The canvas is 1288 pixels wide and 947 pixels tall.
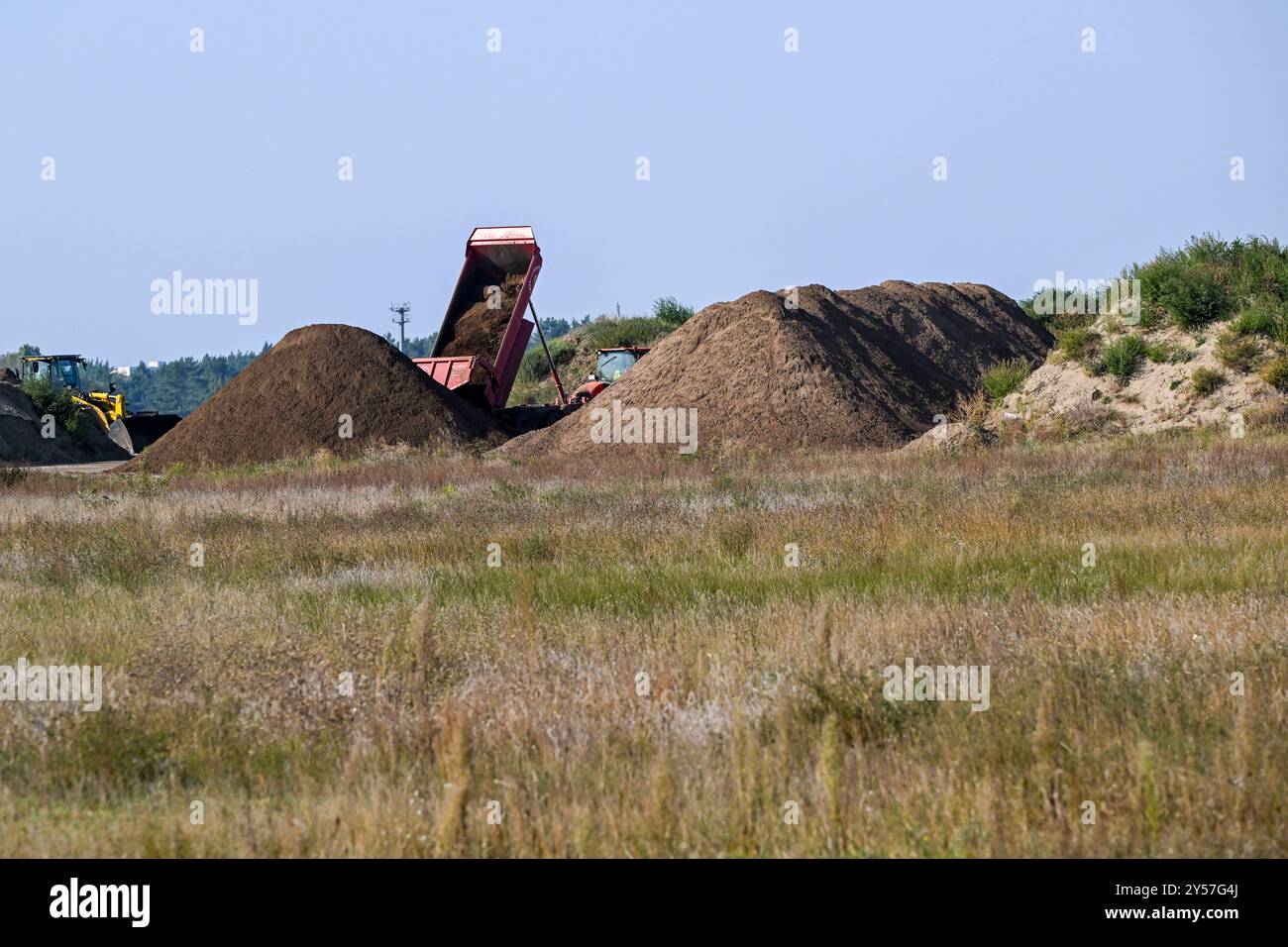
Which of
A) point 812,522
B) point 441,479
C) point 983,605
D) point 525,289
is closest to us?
point 983,605

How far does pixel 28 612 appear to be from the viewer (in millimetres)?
8516

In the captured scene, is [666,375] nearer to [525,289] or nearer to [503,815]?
[525,289]

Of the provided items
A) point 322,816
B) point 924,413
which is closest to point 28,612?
point 322,816

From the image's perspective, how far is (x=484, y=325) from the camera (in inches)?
1223

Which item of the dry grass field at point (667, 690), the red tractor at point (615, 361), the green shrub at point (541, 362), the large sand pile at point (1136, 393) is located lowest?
the dry grass field at point (667, 690)

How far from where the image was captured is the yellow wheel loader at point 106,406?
3631 cm

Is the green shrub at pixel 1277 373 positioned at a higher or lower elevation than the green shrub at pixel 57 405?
lower

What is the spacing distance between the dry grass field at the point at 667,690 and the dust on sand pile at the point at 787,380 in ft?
48.8

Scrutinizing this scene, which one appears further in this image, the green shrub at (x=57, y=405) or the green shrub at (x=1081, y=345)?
the green shrub at (x=57, y=405)

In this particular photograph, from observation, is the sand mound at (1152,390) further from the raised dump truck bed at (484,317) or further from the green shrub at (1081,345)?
the raised dump truck bed at (484,317)

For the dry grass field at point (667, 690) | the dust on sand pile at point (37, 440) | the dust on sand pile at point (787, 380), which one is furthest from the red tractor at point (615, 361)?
the dry grass field at point (667, 690)
